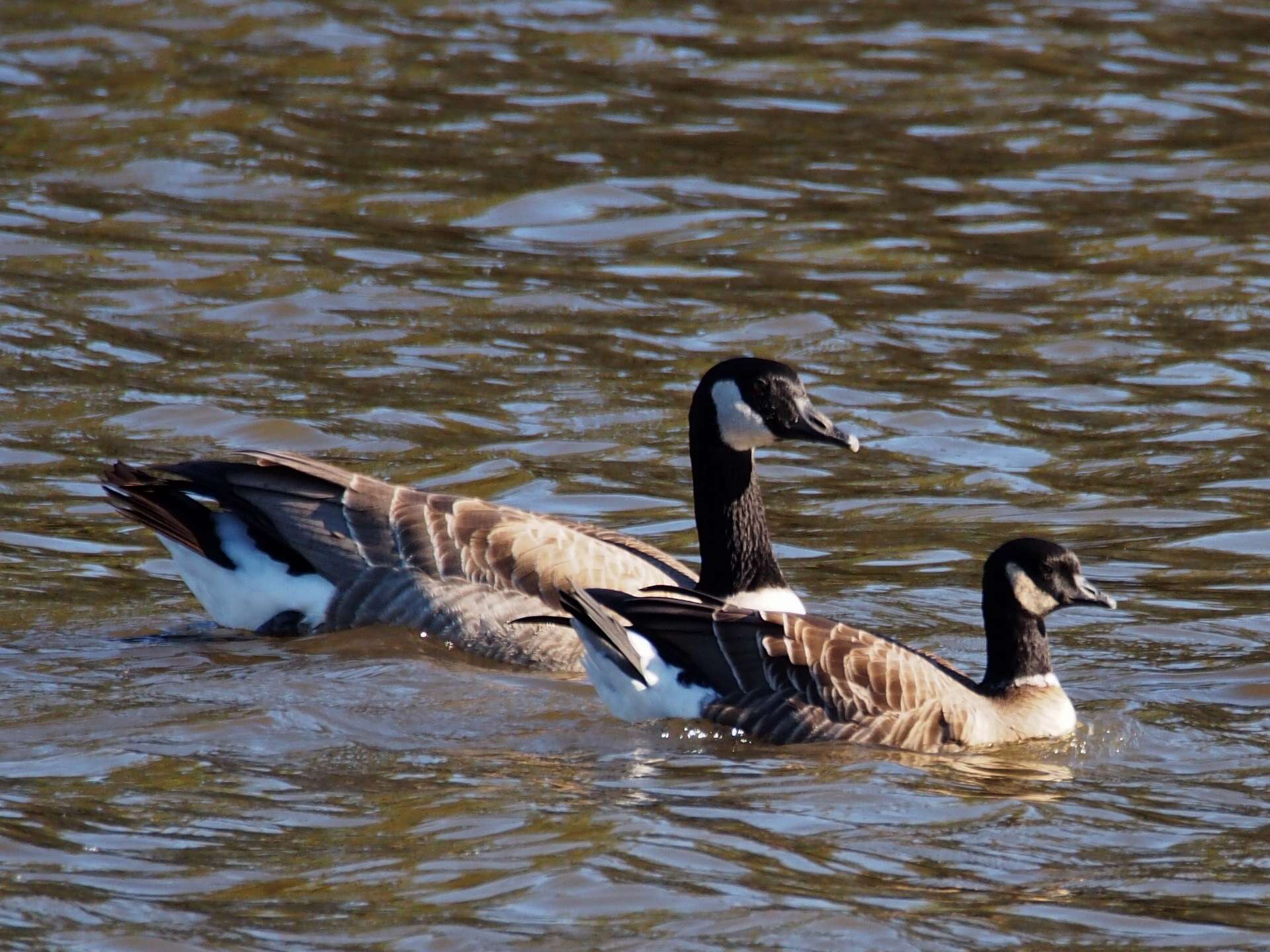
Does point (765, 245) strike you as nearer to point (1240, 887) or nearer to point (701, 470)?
point (701, 470)

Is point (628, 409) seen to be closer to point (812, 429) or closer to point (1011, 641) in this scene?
point (812, 429)

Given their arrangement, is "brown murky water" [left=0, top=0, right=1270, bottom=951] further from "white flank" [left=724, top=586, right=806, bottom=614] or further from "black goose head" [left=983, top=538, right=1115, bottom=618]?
"white flank" [left=724, top=586, right=806, bottom=614]

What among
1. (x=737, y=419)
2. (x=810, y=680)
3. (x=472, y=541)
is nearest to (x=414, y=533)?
(x=472, y=541)

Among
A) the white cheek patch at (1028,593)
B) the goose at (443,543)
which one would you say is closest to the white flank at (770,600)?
the goose at (443,543)

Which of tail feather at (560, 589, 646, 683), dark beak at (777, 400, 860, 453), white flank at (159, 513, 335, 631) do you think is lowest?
white flank at (159, 513, 335, 631)

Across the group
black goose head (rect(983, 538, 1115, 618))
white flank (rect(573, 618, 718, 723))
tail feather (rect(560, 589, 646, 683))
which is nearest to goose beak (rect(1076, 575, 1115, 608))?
black goose head (rect(983, 538, 1115, 618))

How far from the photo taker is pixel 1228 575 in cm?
1068

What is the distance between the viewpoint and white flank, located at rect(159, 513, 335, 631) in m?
10.0

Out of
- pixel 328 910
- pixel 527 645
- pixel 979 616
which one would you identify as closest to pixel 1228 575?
pixel 979 616

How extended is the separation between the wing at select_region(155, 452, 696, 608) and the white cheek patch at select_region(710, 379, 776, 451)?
2.25 ft

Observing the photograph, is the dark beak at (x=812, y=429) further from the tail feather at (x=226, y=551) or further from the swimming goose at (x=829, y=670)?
the tail feather at (x=226, y=551)

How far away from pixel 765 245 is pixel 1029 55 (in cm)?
540

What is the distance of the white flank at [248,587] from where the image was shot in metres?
10.0

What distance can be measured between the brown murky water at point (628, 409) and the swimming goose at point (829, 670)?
0.21m
